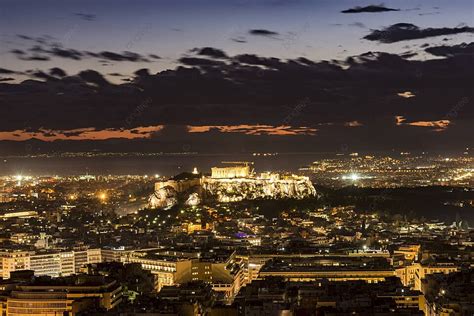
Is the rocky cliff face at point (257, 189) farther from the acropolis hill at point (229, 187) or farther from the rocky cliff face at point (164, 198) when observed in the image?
the rocky cliff face at point (164, 198)

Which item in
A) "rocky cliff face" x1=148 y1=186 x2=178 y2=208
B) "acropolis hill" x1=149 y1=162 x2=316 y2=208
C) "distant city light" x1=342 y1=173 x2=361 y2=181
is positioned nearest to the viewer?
"rocky cliff face" x1=148 y1=186 x2=178 y2=208

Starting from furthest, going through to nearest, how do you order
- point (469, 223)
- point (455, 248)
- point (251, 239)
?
point (469, 223)
point (251, 239)
point (455, 248)

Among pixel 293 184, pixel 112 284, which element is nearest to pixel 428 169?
pixel 293 184

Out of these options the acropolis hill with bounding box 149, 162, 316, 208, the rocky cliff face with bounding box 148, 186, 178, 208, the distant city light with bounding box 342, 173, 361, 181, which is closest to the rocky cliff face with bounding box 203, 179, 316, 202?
the acropolis hill with bounding box 149, 162, 316, 208

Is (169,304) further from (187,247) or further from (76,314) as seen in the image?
(187,247)

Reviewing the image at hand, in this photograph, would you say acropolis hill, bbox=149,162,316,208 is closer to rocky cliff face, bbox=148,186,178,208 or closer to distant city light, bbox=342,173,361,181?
rocky cliff face, bbox=148,186,178,208

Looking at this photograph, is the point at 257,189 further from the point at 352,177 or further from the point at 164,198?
the point at 352,177

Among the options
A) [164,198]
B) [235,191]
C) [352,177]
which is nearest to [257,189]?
[235,191]

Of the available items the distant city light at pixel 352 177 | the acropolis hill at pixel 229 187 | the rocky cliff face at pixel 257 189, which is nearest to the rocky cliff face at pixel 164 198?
the acropolis hill at pixel 229 187
